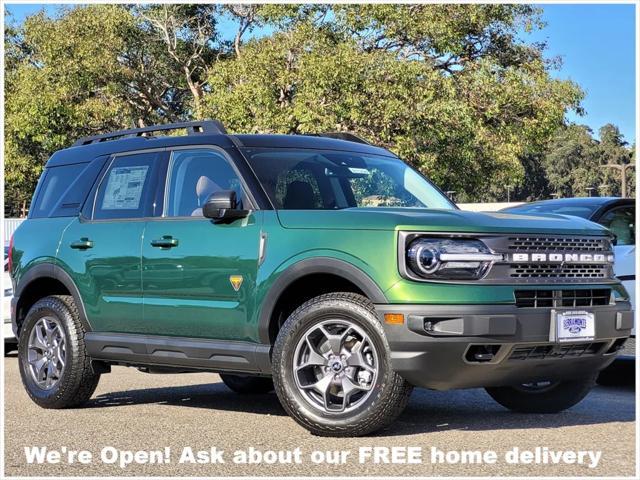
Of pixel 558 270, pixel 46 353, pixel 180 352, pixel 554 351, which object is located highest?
pixel 558 270

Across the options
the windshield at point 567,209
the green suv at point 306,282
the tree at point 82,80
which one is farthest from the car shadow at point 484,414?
the tree at point 82,80

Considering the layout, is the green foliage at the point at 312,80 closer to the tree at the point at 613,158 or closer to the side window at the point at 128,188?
the side window at the point at 128,188

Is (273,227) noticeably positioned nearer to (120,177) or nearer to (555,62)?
(120,177)

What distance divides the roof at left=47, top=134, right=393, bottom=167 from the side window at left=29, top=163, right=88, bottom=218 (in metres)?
0.07

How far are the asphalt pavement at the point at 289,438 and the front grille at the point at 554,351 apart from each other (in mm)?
504

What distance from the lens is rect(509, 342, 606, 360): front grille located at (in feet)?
21.0

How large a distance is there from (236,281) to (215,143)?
113 centimetres

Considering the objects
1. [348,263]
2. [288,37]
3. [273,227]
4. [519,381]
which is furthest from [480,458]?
[288,37]

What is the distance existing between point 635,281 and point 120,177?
433 cm

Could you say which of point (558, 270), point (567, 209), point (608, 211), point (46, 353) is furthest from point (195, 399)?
point (608, 211)

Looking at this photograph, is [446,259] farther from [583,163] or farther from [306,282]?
[583,163]

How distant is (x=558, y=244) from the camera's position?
6.77 m

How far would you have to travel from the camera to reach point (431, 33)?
32.0 meters

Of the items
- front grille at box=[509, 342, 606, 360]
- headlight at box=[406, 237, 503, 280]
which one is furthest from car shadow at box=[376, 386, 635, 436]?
headlight at box=[406, 237, 503, 280]
